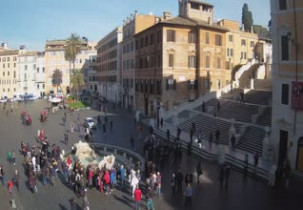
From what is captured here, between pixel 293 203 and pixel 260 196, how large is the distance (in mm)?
1744

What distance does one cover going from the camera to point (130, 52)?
63500mm

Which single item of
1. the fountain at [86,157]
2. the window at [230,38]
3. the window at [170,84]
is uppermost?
the window at [230,38]

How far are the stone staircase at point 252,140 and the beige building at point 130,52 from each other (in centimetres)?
3207

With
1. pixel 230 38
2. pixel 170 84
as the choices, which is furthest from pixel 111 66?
pixel 170 84

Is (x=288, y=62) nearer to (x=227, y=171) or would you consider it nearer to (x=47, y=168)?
(x=227, y=171)

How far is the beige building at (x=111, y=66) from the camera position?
248 ft

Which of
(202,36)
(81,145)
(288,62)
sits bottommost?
(81,145)

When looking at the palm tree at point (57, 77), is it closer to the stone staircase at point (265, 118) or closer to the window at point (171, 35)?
the window at point (171, 35)

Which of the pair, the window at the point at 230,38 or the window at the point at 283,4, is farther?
the window at the point at 230,38

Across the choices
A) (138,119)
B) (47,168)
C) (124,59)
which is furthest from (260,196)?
(124,59)

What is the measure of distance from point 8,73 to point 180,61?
3089 inches

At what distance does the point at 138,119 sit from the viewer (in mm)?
49031

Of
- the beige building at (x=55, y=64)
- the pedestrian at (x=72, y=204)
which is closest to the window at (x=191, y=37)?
the pedestrian at (x=72, y=204)

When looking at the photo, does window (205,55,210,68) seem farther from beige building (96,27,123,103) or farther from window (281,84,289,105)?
window (281,84,289,105)
